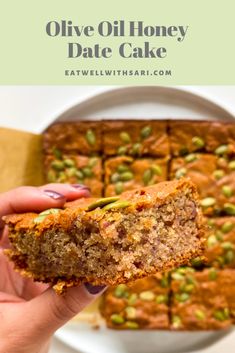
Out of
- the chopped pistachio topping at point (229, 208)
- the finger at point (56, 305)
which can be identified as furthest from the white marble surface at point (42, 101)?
the finger at point (56, 305)

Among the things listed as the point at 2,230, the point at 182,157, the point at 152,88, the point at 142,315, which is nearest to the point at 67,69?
the point at 152,88

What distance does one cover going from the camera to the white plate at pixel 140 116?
2.96 metres

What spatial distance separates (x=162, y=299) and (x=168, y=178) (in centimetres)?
61

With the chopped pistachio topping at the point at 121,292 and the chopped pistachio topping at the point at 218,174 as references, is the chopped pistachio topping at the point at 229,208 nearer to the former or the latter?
the chopped pistachio topping at the point at 218,174

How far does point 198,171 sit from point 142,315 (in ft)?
2.56

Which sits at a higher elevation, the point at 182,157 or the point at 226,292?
the point at 182,157

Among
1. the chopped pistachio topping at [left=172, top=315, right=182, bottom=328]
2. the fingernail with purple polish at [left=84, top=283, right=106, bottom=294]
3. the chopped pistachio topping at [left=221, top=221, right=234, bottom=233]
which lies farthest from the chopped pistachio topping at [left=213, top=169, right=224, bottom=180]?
the fingernail with purple polish at [left=84, top=283, right=106, bottom=294]

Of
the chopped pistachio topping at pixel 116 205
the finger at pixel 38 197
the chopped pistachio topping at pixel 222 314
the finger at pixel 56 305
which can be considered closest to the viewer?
the chopped pistachio topping at pixel 116 205

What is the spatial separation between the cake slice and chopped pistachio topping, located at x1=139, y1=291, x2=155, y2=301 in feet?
3.63

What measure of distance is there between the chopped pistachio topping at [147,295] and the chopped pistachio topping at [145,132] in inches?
31.1

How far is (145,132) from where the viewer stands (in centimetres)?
299

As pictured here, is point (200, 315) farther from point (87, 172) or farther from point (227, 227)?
point (87, 172)

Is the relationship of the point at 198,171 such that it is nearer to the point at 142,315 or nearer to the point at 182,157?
the point at 182,157

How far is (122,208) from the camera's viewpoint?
5.65 ft
